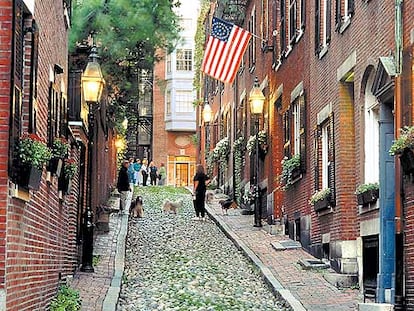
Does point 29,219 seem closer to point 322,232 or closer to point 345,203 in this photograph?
point 345,203

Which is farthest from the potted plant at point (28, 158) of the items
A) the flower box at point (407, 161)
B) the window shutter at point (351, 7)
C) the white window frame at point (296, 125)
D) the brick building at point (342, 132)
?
the white window frame at point (296, 125)

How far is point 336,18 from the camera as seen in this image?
18.2 metres

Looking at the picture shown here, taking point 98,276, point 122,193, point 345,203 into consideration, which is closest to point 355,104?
point 345,203

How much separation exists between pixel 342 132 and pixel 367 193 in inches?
102

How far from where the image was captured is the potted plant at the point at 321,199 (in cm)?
1820

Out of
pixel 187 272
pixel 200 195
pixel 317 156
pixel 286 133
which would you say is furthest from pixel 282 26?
pixel 187 272

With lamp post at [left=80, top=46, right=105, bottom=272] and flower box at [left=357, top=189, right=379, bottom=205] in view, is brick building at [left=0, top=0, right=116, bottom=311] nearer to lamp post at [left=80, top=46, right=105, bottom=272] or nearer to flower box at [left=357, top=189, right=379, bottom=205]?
lamp post at [left=80, top=46, right=105, bottom=272]

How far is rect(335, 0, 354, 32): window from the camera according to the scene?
17172 mm

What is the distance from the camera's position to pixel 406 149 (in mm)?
12227

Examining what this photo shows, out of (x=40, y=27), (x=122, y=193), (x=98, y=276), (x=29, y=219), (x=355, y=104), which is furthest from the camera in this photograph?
(x=122, y=193)

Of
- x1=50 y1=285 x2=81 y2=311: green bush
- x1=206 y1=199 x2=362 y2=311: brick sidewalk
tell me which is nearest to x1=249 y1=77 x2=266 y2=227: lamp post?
x1=206 y1=199 x2=362 y2=311: brick sidewalk

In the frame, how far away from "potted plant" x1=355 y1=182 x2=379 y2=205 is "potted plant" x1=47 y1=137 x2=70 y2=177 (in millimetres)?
4629

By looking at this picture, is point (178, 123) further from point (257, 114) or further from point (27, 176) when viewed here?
point (27, 176)

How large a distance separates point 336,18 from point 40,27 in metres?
7.58
